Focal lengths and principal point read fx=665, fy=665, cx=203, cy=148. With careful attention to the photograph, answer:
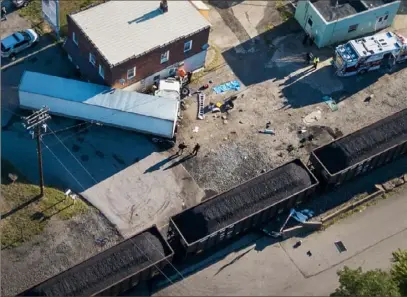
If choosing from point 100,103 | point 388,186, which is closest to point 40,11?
point 100,103

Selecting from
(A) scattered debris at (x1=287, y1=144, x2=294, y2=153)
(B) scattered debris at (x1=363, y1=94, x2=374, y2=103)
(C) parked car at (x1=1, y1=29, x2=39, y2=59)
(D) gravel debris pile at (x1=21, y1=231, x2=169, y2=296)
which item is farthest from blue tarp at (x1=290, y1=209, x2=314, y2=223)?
(C) parked car at (x1=1, y1=29, x2=39, y2=59)

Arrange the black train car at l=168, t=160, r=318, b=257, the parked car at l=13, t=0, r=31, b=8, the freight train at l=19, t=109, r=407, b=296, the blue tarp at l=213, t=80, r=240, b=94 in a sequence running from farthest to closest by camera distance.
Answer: the parked car at l=13, t=0, r=31, b=8, the blue tarp at l=213, t=80, r=240, b=94, the black train car at l=168, t=160, r=318, b=257, the freight train at l=19, t=109, r=407, b=296

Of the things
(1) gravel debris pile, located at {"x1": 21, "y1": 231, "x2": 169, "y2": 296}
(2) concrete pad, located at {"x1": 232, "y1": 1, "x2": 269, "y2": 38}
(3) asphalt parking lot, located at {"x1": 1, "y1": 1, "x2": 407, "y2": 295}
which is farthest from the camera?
(2) concrete pad, located at {"x1": 232, "y1": 1, "x2": 269, "y2": 38}

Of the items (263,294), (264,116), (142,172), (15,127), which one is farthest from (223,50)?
(263,294)

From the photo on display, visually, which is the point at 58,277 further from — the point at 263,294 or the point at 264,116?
the point at 264,116

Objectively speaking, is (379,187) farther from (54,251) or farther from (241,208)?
(54,251)

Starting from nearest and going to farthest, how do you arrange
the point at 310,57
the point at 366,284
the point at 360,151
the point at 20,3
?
the point at 366,284 → the point at 360,151 → the point at 310,57 → the point at 20,3

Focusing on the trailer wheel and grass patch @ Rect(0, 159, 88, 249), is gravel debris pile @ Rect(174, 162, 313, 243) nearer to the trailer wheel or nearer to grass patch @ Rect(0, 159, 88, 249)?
grass patch @ Rect(0, 159, 88, 249)
